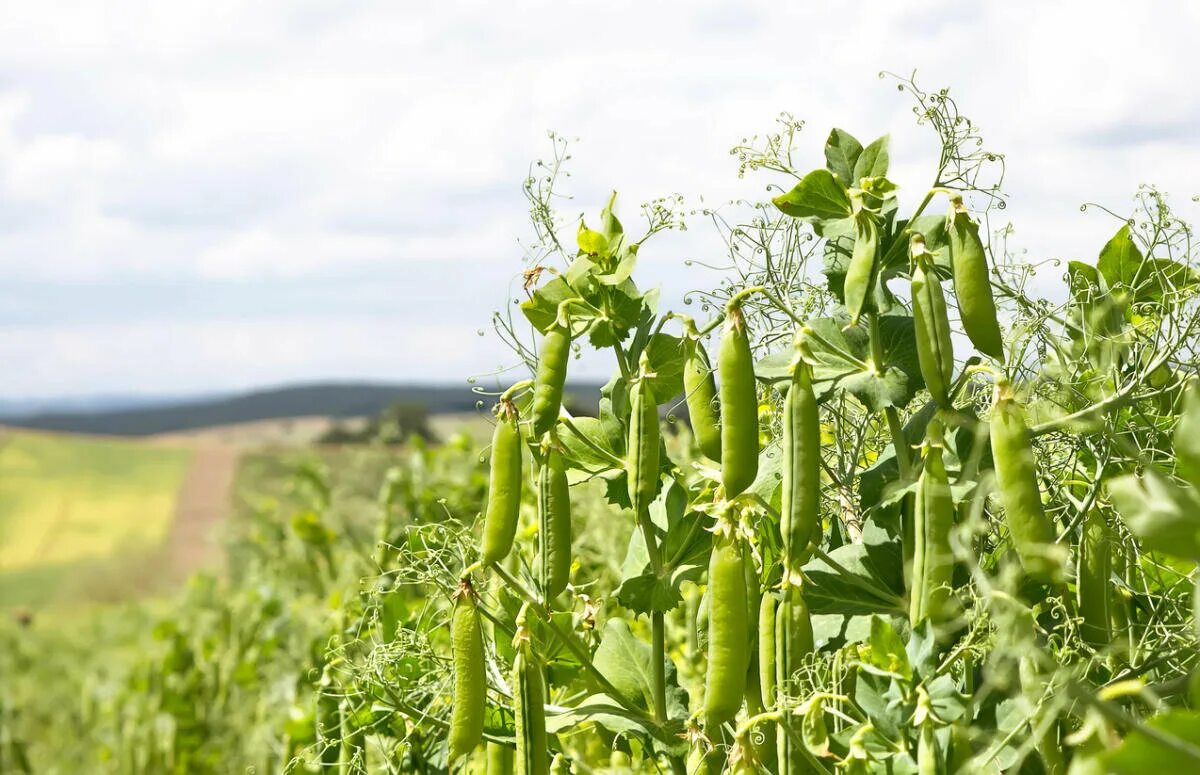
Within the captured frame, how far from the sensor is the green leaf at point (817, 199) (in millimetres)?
877

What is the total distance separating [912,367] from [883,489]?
0.32ft

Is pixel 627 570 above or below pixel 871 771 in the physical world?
above

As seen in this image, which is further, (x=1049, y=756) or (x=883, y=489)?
(x=883, y=489)

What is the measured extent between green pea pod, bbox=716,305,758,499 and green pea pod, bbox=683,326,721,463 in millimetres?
72

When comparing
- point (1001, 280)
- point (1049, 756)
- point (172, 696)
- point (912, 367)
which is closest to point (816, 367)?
point (912, 367)

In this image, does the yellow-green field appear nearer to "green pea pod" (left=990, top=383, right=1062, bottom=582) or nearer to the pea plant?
the pea plant

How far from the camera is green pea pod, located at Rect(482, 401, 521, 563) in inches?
35.7

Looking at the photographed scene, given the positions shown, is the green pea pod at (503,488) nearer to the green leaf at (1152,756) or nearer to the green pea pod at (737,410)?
the green pea pod at (737,410)

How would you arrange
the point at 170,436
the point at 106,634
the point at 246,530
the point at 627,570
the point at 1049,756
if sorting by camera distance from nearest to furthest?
the point at 1049,756, the point at 627,570, the point at 106,634, the point at 246,530, the point at 170,436

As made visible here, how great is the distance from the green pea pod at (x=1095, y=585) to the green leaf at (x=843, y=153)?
1.13ft

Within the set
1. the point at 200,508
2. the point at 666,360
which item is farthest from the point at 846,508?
the point at 200,508

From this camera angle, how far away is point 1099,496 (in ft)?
3.22

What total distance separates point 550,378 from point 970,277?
0.32m

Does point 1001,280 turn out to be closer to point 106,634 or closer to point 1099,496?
point 1099,496
